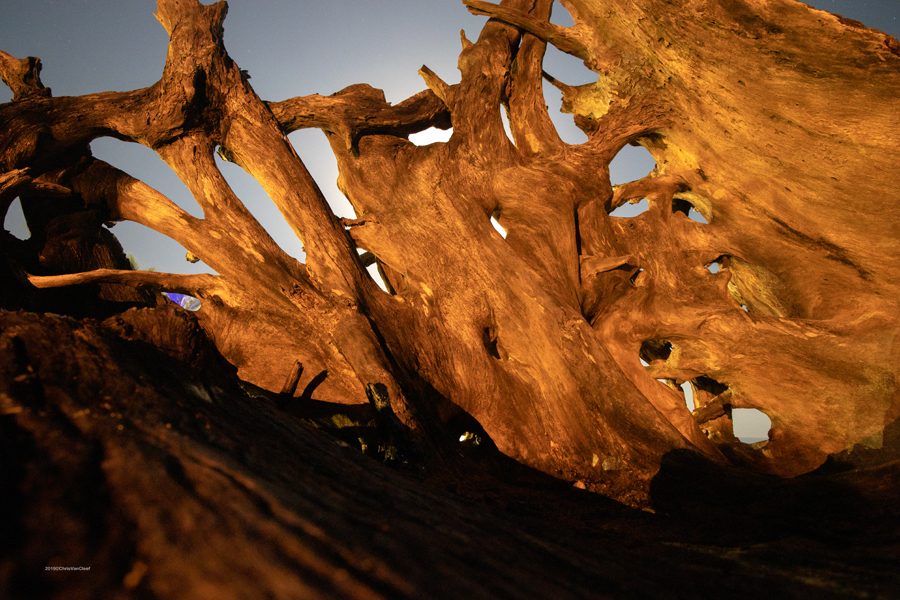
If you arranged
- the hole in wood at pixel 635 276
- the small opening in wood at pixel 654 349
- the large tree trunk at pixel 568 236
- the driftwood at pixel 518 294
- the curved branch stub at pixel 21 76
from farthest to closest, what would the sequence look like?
1. the small opening in wood at pixel 654 349
2. the hole in wood at pixel 635 276
3. the curved branch stub at pixel 21 76
4. the large tree trunk at pixel 568 236
5. the driftwood at pixel 518 294

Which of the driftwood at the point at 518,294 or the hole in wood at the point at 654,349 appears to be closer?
the driftwood at the point at 518,294

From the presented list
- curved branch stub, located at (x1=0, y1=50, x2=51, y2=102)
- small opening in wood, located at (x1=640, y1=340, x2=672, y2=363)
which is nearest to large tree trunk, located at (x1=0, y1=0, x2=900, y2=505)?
curved branch stub, located at (x1=0, y1=50, x2=51, y2=102)

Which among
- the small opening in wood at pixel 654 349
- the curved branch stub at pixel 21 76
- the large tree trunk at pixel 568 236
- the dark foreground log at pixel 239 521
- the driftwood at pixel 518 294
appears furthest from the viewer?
the small opening in wood at pixel 654 349

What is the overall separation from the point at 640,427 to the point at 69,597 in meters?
3.58

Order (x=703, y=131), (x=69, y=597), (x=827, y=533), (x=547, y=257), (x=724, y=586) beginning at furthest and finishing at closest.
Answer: (x=703, y=131)
(x=547, y=257)
(x=827, y=533)
(x=724, y=586)
(x=69, y=597)

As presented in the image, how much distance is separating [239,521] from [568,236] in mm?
4739

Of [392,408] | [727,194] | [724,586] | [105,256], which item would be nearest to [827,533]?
[724,586]

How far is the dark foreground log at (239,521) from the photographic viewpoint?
735mm

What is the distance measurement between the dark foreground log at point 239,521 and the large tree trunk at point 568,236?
1.57m

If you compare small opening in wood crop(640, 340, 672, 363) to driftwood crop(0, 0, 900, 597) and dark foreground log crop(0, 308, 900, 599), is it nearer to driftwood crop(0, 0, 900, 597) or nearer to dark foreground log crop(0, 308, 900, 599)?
driftwood crop(0, 0, 900, 597)

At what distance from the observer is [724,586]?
1193 millimetres

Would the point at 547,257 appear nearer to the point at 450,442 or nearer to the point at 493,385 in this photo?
the point at 493,385

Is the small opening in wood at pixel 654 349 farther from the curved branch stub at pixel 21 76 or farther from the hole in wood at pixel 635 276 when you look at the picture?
the curved branch stub at pixel 21 76

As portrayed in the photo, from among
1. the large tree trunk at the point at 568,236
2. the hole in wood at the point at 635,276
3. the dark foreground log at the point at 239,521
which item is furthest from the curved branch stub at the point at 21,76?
the hole in wood at the point at 635,276
